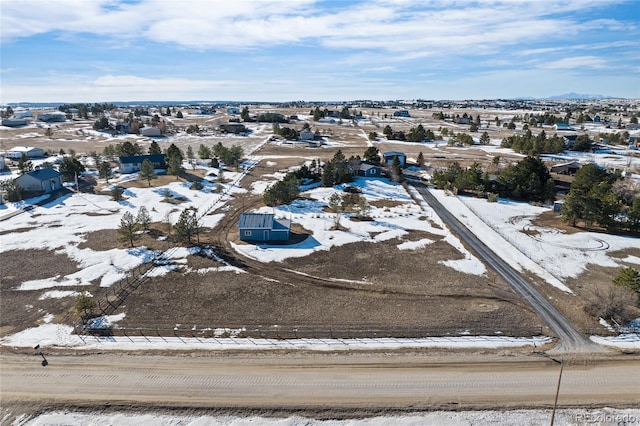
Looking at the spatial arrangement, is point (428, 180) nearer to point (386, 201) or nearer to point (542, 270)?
point (386, 201)

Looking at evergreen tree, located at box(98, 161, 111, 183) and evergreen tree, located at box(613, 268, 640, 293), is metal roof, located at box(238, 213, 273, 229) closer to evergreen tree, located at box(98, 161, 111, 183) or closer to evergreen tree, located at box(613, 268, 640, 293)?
evergreen tree, located at box(613, 268, 640, 293)

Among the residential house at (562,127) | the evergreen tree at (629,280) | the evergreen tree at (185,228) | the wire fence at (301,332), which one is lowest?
the wire fence at (301,332)

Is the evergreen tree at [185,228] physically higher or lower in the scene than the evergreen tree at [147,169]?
lower

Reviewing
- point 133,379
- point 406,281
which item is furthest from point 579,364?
point 133,379

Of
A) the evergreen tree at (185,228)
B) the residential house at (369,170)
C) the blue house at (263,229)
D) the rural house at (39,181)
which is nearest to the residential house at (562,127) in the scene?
the residential house at (369,170)

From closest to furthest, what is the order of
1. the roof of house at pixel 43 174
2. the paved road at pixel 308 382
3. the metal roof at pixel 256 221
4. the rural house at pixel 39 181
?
the paved road at pixel 308 382 < the metal roof at pixel 256 221 < the rural house at pixel 39 181 < the roof of house at pixel 43 174

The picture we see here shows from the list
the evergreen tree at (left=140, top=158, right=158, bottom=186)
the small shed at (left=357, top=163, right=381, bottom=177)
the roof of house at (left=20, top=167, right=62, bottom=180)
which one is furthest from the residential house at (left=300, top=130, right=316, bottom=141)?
the roof of house at (left=20, top=167, right=62, bottom=180)

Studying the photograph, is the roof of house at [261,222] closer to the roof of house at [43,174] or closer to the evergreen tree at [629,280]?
the evergreen tree at [629,280]
